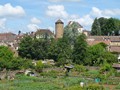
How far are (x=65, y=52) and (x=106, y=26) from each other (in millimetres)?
37579

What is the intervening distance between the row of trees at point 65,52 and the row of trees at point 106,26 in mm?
31424

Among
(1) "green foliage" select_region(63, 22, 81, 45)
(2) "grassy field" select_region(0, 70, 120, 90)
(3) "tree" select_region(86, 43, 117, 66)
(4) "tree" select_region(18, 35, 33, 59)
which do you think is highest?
(1) "green foliage" select_region(63, 22, 81, 45)

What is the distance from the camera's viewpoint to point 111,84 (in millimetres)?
39656

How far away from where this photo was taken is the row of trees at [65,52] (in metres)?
56.9

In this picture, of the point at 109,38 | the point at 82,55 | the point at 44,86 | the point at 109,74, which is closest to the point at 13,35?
the point at 109,38

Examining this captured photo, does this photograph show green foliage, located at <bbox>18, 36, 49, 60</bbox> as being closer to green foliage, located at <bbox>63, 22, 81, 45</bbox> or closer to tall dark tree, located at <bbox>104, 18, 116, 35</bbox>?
green foliage, located at <bbox>63, 22, 81, 45</bbox>

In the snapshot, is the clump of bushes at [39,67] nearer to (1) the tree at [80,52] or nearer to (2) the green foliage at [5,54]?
(2) the green foliage at [5,54]

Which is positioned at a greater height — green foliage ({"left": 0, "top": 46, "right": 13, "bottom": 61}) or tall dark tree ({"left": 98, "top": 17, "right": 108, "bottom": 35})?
tall dark tree ({"left": 98, "top": 17, "right": 108, "bottom": 35})

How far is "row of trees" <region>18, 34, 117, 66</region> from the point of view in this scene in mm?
56906

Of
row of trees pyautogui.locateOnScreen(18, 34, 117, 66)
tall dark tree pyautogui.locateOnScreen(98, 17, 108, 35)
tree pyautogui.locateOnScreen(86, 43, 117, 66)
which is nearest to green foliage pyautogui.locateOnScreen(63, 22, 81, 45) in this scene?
row of trees pyautogui.locateOnScreen(18, 34, 117, 66)

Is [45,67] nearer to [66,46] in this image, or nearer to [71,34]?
[66,46]

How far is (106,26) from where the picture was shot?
308 ft

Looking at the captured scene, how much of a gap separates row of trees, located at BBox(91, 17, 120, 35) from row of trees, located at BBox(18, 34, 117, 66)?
31424 millimetres

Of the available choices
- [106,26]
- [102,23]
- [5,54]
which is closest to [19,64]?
[5,54]
